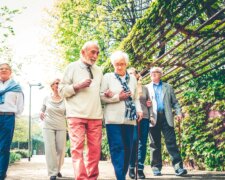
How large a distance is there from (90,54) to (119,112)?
857 mm

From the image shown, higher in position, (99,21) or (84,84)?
(99,21)

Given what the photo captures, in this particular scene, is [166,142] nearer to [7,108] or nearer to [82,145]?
[82,145]

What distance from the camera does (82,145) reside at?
507 cm

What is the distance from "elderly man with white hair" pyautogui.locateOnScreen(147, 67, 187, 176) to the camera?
291 inches

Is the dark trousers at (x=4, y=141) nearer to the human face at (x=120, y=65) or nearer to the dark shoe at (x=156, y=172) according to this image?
the human face at (x=120, y=65)

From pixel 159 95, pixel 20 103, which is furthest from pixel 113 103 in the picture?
pixel 159 95

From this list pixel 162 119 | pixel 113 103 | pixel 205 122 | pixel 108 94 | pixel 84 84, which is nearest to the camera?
pixel 84 84

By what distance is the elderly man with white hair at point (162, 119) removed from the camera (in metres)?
7.40

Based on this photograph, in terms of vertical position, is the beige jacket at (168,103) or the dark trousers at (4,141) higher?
the beige jacket at (168,103)

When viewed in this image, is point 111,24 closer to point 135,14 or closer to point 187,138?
point 135,14

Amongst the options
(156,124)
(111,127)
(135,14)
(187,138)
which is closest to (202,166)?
(187,138)

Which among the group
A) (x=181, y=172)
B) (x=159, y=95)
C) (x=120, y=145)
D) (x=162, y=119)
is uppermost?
(x=159, y=95)

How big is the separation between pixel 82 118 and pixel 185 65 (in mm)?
5137

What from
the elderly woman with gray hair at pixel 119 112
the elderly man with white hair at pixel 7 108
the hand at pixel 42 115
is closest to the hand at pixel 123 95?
the elderly woman with gray hair at pixel 119 112
